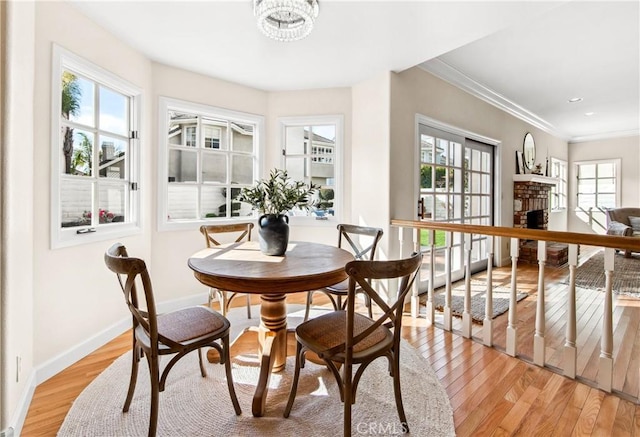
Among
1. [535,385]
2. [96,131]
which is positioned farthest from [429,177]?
[96,131]

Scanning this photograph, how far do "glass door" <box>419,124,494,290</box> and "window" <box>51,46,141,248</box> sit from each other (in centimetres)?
290

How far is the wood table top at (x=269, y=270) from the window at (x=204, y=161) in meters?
1.30

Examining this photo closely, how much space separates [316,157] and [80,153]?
7.16 feet

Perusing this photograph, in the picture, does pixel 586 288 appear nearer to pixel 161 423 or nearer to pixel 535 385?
pixel 535 385

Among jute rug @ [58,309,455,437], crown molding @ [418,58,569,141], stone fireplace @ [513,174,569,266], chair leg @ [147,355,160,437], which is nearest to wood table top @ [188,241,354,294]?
chair leg @ [147,355,160,437]

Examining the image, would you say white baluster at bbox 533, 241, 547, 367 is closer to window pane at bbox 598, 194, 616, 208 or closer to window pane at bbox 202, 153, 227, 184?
window pane at bbox 202, 153, 227, 184

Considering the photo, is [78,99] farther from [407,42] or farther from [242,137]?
[407,42]

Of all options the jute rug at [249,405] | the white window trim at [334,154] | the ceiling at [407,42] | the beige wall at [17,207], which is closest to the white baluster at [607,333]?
the jute rug at [249,405]

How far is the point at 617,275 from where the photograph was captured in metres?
4.48

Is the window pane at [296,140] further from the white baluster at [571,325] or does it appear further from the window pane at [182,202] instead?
the white baluster at [571,325]

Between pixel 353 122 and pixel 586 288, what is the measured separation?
11.9 ft

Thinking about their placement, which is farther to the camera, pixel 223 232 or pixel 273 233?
pixel 223 232

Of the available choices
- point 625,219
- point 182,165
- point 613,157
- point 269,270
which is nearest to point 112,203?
point 182,165

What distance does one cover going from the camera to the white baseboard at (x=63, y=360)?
151 cm
